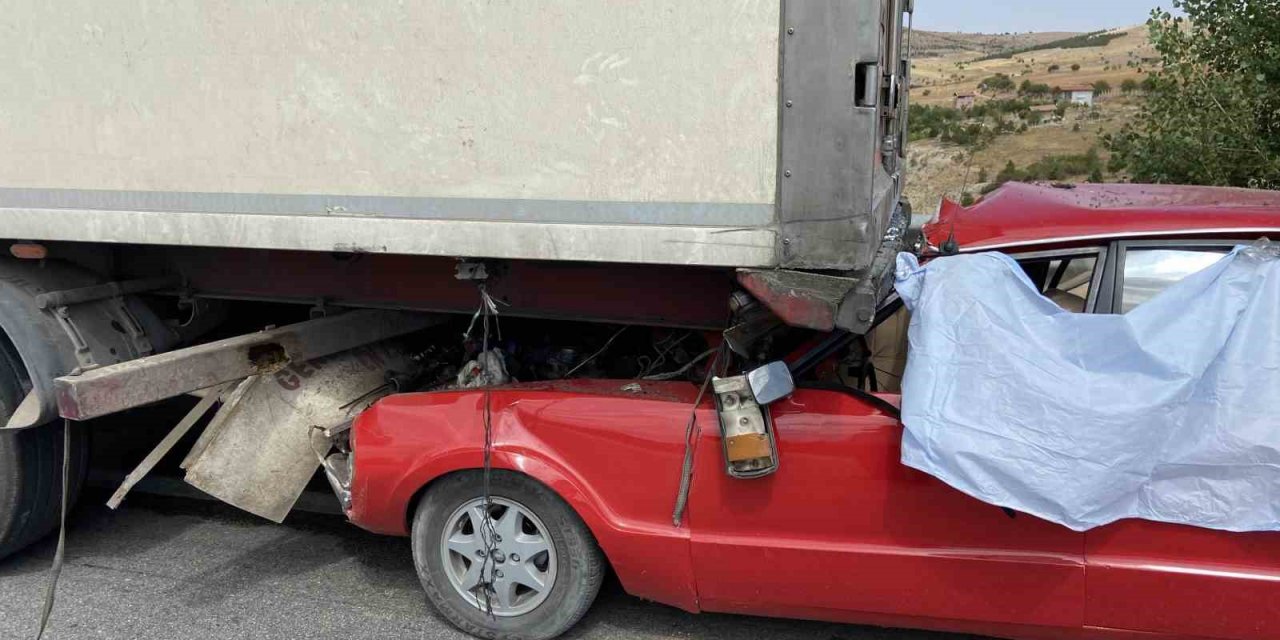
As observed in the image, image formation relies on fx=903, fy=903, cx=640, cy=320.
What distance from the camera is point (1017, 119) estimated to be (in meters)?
29.5

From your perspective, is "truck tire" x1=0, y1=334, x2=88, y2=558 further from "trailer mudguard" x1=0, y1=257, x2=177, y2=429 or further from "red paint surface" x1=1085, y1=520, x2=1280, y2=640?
"red paint surface" x1=1085, y1=520, x2=1280, y2=640

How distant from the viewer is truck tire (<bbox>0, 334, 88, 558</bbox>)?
3.80 meters

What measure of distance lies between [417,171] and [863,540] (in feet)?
6.28

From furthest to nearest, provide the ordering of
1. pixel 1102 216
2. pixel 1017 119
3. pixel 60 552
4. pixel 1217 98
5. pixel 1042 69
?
pixel 1042 69 → pixel 1017 119 → pixel 1217 98 → pixel 60 552 → pixel 1102 216

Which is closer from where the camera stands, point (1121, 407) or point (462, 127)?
point (1121, 407)

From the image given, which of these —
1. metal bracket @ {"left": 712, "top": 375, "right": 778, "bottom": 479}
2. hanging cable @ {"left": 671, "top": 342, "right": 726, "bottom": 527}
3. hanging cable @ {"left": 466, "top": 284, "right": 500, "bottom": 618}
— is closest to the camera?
metal bracket @ {"left": 712, "top": 375, "right": 778, "bottom": 479}

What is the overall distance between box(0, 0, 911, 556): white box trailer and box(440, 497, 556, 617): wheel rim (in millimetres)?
800

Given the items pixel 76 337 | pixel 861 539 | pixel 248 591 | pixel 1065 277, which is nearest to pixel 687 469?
pixel 861 539

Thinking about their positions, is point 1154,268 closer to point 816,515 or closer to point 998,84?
point 816,515

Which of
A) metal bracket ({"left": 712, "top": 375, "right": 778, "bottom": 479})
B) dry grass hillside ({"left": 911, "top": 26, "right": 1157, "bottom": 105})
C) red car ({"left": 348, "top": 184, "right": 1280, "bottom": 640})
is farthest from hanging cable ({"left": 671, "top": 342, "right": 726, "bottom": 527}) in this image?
dry grass hillside ({"left": 911, "top": 26, "right": 1157, "bottom": 105})

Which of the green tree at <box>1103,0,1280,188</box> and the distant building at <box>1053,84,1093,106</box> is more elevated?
the green tree at <box>1103,0,1280,188</box>

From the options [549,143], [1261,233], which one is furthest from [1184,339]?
[549,143]

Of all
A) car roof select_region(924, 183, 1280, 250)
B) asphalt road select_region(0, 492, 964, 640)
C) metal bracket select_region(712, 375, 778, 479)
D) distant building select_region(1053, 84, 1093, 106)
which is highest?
car roof select_region(924, 183, 1280, 250)

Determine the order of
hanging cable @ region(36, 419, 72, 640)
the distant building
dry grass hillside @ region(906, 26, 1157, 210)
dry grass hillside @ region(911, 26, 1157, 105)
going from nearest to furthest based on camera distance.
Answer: hanging cable @ region(36, 419, 72, 640), dry grass hillside @ region(906, 26, 1157, 210), the distant building, dry grass hillside @ region(911, 26, 1157, 105)
